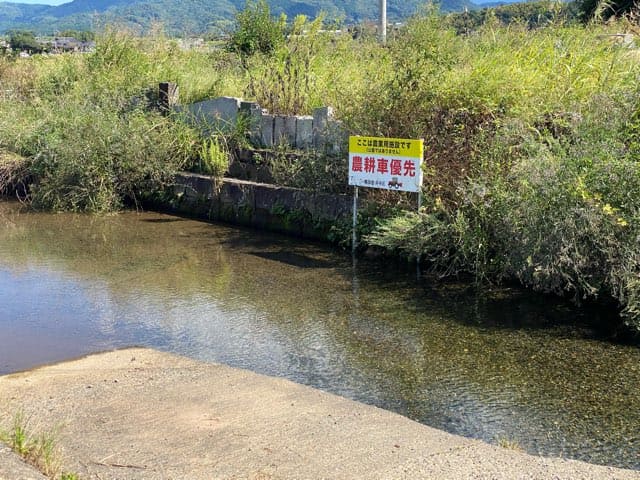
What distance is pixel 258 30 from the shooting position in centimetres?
1596

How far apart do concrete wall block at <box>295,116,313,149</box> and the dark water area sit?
5.63 feet

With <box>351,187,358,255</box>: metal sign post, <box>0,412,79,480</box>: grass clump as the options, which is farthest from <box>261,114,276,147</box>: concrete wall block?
<box>0,412,79,480</box>: grass clump

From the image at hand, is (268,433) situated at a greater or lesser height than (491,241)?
lesser

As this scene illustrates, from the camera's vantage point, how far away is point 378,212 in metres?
9.59

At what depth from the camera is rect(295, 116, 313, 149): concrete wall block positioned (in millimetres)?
11156

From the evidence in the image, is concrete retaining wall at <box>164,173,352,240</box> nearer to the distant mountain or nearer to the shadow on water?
the shadow on water

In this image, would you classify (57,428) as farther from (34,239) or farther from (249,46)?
(249,46)

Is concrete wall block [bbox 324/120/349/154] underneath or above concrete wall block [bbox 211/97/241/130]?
underneath

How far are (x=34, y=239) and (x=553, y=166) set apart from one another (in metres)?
7.25

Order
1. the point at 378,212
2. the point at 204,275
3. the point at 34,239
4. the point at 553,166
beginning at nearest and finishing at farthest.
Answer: the point at 553,166, the point at 204,275, the point at 378,212, the point at 34,239

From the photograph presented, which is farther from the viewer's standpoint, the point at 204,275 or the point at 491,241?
the point at 204,275

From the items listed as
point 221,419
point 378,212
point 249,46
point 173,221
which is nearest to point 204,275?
point 378,212

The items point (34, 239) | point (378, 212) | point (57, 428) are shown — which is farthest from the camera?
point (34, 239)

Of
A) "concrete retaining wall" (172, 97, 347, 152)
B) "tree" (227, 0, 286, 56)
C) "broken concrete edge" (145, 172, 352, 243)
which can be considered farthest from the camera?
"tree" (227, 0, 286, 56)
